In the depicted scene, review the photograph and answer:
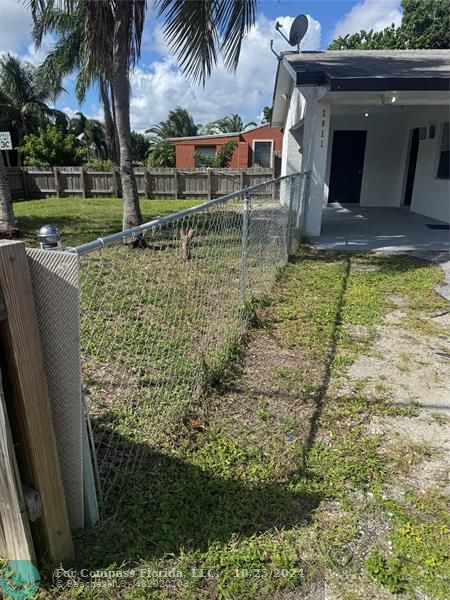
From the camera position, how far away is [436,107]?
10.9 m

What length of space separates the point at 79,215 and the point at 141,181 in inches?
247

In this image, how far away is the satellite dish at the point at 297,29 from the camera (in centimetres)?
1168

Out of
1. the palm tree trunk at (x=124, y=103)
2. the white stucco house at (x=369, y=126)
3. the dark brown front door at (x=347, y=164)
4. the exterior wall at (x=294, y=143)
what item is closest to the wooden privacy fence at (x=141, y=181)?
the white stucco house at (x=369, y=126)

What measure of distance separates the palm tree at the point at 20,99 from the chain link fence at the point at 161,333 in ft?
101

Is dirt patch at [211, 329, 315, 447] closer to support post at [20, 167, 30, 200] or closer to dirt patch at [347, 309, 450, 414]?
dirt patch at [347, 309, 450, 414]

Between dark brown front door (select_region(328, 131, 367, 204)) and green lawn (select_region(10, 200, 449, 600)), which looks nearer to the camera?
green lawn (select_region(10, 200, 449, 600))

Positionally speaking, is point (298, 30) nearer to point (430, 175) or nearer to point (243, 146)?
point (430, 175)

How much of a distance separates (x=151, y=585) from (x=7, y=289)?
1.38 meters

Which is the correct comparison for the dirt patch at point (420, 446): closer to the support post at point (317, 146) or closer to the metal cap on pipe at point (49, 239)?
the metal cap on pipe at point (49, 239)

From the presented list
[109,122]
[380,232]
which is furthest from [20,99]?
[380,232]

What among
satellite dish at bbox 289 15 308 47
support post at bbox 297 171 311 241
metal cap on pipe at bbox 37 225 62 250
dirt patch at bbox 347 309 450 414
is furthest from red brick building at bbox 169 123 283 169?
metal cap on pipe at bbox 37 225 62 250

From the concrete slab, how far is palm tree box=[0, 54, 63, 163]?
27573mm

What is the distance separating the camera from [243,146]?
30.8 m

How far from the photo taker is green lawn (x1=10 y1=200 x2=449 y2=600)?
6.29 feet
